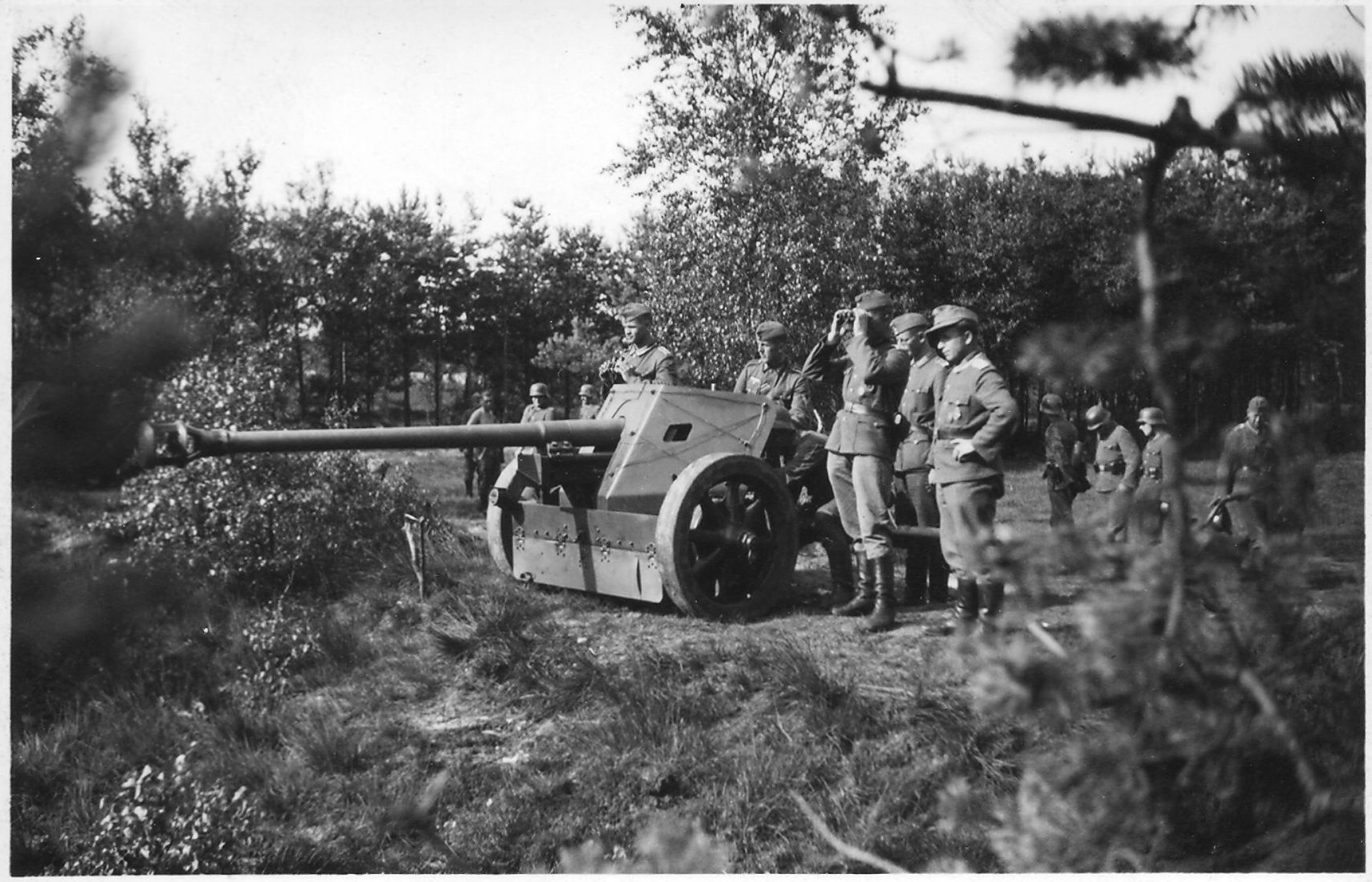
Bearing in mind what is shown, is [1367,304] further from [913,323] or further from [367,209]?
[367,209]

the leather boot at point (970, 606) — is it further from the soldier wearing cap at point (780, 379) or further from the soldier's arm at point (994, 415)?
the soldier wearing cap at point (780, 379)

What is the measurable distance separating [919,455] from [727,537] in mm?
1083

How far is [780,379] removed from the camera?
22.0ft

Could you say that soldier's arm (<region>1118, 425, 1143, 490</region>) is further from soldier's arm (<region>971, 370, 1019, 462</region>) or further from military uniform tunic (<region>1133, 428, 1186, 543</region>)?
soldier's arm (<region>971, 370, 1019, 462</region>)

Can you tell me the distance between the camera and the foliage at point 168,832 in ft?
10.5

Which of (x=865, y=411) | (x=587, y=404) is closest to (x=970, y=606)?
(x=865, y=411)

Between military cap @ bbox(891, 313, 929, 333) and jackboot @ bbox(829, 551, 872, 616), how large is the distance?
3.96ft

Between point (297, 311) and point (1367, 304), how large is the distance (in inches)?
163

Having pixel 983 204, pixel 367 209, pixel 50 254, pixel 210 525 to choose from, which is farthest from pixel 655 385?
pixel 50 254

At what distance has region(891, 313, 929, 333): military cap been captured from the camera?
5.20 m

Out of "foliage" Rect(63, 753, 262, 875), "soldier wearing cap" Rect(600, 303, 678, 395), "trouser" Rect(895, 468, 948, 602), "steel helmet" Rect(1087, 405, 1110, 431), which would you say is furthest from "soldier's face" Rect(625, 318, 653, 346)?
"steel helmet" Rect(1087, 405, 1110, 431)

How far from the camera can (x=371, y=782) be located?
394cm

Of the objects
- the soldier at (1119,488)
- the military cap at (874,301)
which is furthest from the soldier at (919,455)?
the soldier at (1119,488)

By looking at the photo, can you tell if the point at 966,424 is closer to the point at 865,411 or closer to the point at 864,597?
the point at 865,411
